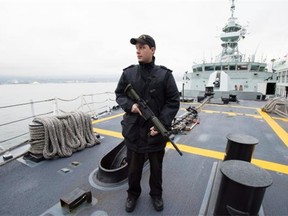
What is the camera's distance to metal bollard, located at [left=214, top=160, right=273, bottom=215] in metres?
1.10

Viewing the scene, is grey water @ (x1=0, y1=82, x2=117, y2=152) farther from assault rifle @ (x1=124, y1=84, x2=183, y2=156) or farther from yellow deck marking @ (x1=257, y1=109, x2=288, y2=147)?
yellow deck marking @ (x1=257, y1=109, x2=288, y2=147)

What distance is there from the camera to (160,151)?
1.66 metres

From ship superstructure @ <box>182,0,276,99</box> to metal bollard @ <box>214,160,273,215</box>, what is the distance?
9.88 m

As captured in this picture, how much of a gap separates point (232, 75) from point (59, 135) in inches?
523

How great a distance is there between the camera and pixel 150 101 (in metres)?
1.54

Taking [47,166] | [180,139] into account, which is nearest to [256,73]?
[180,139]

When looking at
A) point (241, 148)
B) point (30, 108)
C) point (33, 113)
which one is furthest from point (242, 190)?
point (30, 108)

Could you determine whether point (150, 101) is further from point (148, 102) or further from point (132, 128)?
point (132, 128)

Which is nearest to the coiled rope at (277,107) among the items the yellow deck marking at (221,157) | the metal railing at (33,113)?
the yellow deck marking at (221,157)

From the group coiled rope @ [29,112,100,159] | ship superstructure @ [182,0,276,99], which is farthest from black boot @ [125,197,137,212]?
ship superstructure @ [182,0,276,99]

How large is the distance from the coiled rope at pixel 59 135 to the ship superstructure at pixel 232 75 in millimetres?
9305

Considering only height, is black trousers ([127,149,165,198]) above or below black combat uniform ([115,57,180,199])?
below

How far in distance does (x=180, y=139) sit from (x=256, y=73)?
12030 millimetres

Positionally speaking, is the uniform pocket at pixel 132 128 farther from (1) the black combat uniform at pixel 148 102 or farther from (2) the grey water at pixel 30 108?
(2) the grey water at pixel 30 108
